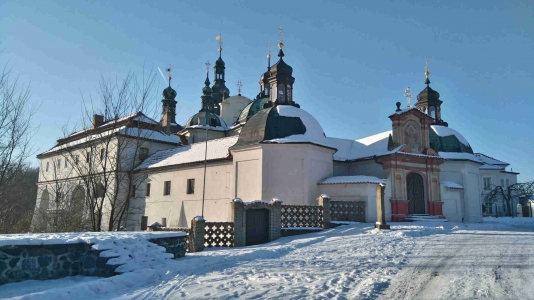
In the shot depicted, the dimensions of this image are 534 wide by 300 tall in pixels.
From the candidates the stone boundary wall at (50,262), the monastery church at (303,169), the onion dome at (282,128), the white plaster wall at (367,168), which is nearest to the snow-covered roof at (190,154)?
the monastery church at (303,169)

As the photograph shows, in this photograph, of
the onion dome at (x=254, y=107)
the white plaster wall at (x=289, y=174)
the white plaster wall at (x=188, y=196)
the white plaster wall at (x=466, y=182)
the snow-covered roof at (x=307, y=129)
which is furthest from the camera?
the onion dome at (x=254, y=107)

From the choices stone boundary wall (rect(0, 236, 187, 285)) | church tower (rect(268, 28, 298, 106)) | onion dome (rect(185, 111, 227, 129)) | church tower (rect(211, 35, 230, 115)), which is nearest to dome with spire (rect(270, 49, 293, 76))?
church tower (rect(268, 28, 298, 106))

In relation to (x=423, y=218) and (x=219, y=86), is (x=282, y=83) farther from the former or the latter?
(x=219, y=86)

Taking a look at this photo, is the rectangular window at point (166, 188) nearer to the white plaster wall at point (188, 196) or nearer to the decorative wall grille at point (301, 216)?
the white plaster wall at point (188, 196)

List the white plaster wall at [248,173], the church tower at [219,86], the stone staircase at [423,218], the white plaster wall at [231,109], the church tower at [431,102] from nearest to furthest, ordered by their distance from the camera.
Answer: the white plaster wall at [248,173], the stone staircase at [423,218], the church tower at [431,102], the white plaster wall at [231,109], the church tower at [219,86]

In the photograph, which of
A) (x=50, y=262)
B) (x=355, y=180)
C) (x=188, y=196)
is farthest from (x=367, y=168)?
(x=50, y=262)

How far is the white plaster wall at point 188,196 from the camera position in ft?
87.6

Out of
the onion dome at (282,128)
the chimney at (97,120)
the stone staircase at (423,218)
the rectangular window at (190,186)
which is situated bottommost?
the stone staircase at (423,218)

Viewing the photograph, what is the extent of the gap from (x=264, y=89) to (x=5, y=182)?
32.6m

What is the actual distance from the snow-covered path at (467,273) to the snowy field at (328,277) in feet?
0.05

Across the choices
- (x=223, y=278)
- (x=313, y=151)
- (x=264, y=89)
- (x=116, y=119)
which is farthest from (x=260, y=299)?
(x=264, y=89)

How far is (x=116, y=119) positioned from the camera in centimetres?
1641

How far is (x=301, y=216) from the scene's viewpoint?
19438 millimetres

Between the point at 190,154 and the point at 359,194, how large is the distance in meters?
13.7
